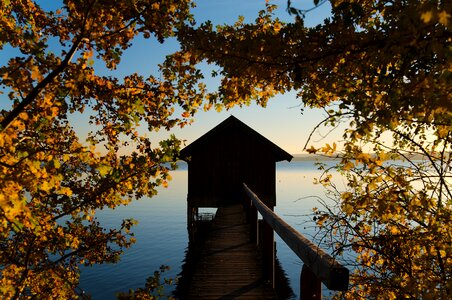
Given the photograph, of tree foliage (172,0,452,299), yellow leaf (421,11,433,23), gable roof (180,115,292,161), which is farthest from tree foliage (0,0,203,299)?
gable roof (180,115,292,161)

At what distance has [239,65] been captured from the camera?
3.59m

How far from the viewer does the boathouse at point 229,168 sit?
827 inches

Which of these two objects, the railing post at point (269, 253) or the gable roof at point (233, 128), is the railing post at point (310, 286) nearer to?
the railing post at point (269, 253)

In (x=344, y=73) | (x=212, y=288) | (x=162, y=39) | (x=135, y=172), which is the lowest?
(x=212, y=288)

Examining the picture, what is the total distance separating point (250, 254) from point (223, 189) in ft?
39.3

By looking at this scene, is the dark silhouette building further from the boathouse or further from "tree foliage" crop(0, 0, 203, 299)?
"tree foliage" crop(0, 0, 203, 299)

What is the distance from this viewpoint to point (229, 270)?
7676 mm

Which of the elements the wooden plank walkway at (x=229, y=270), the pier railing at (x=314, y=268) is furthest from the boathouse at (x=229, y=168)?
the pier railing at (x=314, y=268)

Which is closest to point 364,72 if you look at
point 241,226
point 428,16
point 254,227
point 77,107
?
point 428,16

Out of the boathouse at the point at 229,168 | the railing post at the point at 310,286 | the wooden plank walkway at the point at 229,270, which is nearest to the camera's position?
the railing post at the point at 310,286

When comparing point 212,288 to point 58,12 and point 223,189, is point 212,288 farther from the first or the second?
point 223,189

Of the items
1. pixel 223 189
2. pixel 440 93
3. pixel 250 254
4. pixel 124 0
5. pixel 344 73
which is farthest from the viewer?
pixel 223 189

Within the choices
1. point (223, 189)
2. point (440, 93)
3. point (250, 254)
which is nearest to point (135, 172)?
point (440, 93)

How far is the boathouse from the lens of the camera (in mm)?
21000
